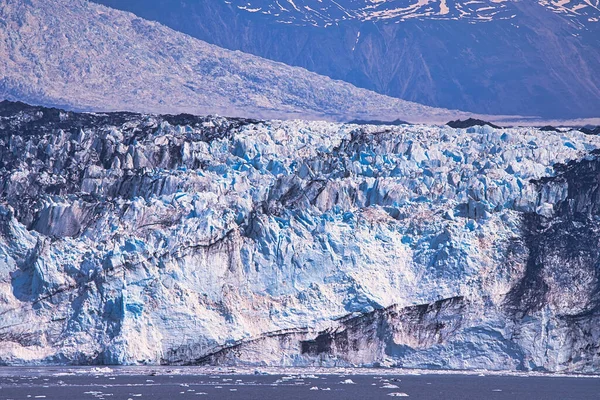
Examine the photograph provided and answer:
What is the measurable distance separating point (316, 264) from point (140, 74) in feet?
184

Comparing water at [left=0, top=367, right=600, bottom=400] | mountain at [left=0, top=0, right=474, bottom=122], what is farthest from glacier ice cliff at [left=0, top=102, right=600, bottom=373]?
mountain at [left=0, top=0, right=474, bottom=122]

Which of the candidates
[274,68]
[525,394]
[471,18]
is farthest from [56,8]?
[525,394]

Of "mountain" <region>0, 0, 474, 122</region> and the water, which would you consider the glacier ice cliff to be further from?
"mountain" <region>0, 0, 474, 122</region>

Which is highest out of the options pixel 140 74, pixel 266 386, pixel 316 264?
pixel 140 74

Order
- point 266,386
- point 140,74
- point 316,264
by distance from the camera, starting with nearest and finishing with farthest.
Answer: point 266,386 < point 316,264 < point 140,74

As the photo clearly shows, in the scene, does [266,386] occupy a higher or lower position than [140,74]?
lower

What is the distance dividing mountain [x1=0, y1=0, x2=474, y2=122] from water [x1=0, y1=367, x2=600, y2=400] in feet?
169

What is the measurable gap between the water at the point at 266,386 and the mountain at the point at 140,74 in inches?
2023

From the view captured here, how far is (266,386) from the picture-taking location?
197ft

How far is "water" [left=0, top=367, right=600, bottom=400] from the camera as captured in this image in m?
55.2

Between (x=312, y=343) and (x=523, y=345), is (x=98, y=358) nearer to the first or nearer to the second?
(x=312, y=343)

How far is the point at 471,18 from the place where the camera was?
14262 cm

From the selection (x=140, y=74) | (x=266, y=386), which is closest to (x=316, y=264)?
(x=266, y=386)

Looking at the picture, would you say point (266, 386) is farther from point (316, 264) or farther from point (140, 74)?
point (140, 74)
